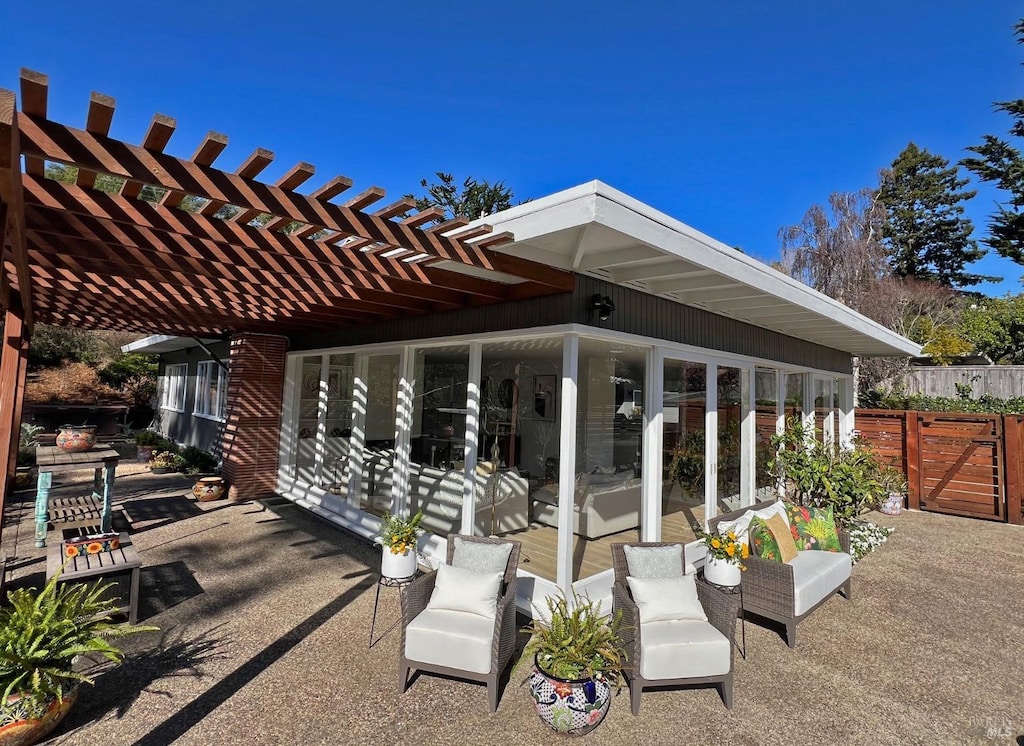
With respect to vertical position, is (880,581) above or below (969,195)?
below

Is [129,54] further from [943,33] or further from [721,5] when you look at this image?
[943,33]

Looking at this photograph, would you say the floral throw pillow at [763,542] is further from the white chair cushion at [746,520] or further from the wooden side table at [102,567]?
the wooden side table at [102,567]

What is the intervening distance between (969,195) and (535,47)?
25523 mm

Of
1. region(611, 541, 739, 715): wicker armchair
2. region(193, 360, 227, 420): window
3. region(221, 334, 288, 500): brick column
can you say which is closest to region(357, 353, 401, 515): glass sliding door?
region(221, 334, 288, 500): brick column

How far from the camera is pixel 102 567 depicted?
135 inches

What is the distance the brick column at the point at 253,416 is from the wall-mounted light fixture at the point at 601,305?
6067mm

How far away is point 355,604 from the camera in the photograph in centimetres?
396

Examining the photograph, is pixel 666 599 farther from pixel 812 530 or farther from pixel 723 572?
pixel 812 530

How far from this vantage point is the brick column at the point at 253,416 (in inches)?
296

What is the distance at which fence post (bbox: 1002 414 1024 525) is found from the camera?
7.33 metres

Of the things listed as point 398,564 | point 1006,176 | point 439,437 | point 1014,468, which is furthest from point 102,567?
point 1006,176

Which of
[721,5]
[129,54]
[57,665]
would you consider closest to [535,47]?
[721,5]

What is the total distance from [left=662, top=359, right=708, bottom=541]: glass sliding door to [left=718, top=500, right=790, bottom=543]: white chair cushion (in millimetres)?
814

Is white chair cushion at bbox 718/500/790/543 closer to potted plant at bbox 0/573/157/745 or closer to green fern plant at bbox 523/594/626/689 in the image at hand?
green fern plant at bbox 523/594/626/689
